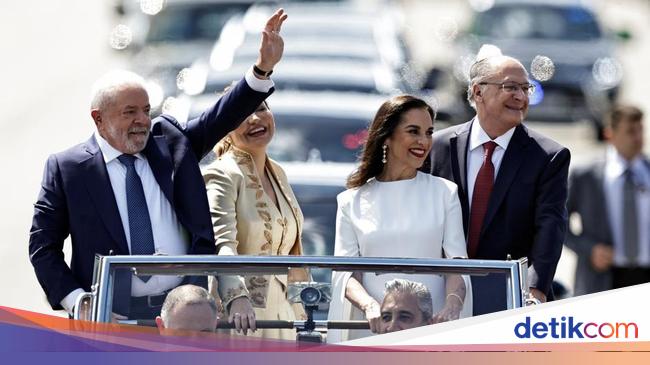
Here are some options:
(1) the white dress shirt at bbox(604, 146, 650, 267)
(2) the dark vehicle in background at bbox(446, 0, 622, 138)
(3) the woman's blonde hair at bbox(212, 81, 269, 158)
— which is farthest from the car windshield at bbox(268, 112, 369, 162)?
(2) the dark vehicle in background at bbox(446, 0, 622, 138)

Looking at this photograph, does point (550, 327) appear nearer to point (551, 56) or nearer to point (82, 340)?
point (82, 340)

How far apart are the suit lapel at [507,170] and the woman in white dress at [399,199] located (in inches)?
8.4

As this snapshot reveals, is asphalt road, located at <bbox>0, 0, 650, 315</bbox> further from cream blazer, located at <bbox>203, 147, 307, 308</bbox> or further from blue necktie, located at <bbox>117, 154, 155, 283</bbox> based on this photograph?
blue necktie, located at <bbox>117, 154, 155, 283</bbox>

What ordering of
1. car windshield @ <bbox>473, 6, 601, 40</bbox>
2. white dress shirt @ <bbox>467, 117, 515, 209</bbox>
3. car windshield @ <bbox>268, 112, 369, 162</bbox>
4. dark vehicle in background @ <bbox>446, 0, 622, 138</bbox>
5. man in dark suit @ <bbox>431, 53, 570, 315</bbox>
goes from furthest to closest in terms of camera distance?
1. car windshield @ <bbox>473, 6, 601, 40</bbox>
2. dark vehicle in background @ <bbox>446, 0, 622, 138</bbox>
3. car windshield @ <bbox>268, 112, 369, 162</bbox>
4. white dress shirt @ <bbox>467, 117, 515, 209</bbox>
5. man in dark suit @ <bbox>431, 53, 570, 315</bbox>

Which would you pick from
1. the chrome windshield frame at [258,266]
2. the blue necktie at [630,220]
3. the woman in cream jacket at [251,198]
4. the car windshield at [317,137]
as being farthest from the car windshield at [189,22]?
the chrome windshield frame at [258,266]

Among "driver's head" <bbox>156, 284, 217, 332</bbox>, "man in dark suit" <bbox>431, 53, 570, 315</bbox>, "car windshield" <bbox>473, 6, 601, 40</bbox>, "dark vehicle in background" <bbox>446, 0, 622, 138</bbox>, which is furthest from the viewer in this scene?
"car windshield" <bbox>473, 6, 601, 40</bbox>

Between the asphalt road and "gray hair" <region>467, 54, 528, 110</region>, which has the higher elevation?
the asphalt road

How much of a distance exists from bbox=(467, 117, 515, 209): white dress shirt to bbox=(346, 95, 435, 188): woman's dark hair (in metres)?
0.32

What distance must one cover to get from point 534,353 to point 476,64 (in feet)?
7.37

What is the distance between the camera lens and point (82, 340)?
5445 mm

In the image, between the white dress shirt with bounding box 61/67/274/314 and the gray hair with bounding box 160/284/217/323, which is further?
the white dress shirt with bounding box 61/67/274/314

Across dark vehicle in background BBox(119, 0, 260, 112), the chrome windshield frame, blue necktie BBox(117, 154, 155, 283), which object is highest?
dark vehicle in background BBox(119, 0, 260, 112)

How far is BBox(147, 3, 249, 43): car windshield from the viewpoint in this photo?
2080cm

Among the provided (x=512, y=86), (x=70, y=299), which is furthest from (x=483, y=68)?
(x=70, y=299)
